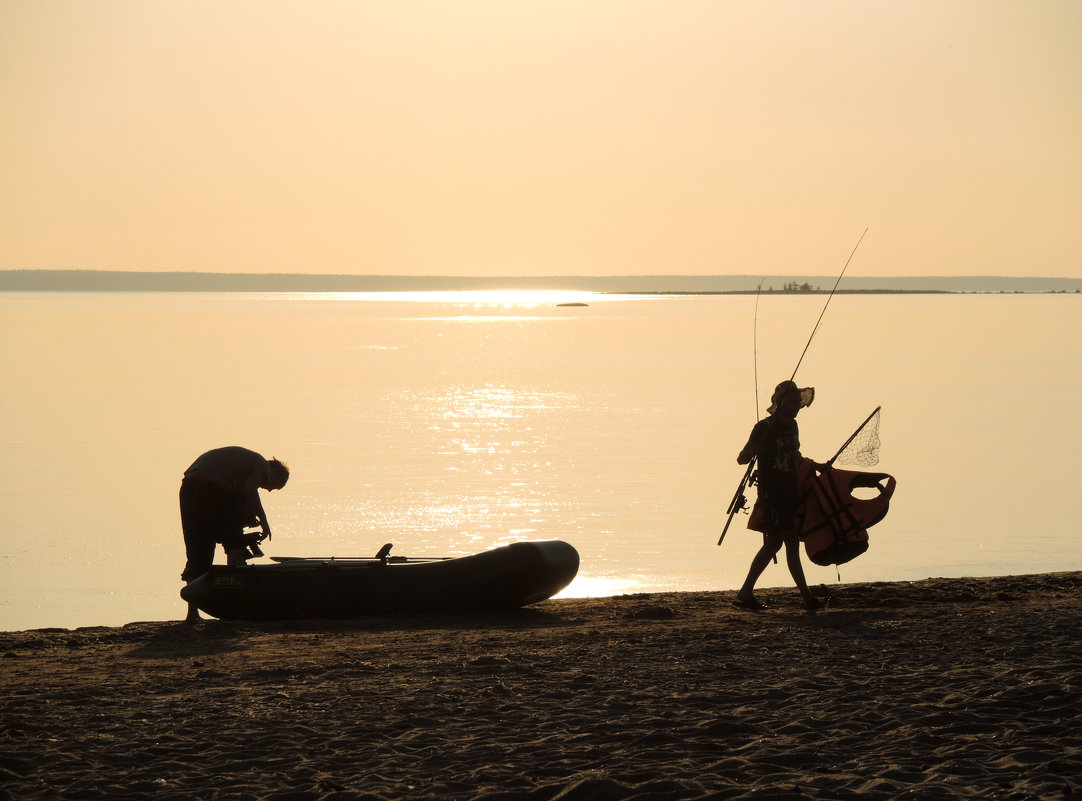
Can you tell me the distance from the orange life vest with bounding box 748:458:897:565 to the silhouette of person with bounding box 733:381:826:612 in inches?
13.0

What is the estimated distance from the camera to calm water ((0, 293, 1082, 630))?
15516mm

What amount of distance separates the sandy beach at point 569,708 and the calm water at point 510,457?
155 inches

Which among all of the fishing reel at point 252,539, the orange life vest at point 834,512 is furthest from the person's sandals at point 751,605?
the fishing reel at point 252,539

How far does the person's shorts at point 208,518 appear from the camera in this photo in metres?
10.4

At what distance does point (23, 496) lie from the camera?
1980 centimetres

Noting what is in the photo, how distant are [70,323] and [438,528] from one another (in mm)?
76953

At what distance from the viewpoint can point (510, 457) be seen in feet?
79.3

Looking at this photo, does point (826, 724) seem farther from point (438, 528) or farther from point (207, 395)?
point (207, 395)

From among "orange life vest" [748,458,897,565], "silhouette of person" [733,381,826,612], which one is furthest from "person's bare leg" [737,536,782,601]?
"orange life vest" [748,458,897,565]

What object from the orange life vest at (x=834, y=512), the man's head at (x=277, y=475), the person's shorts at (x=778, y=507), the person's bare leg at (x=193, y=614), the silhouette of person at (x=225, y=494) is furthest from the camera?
the person's bare leg at (x=193, y=614)

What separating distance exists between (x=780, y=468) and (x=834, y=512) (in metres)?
0.81

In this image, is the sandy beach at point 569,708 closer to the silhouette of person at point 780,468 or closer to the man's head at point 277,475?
the silhouette of person at point 780,468

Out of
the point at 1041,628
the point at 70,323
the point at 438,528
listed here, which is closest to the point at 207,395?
the point at 438,528

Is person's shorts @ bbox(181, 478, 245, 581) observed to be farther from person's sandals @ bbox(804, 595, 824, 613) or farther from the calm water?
person's sandals @ bbox(804, 595, 824, 613)
